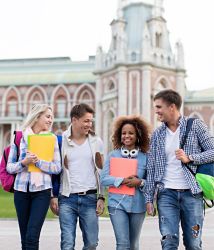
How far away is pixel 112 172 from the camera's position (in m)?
5.60

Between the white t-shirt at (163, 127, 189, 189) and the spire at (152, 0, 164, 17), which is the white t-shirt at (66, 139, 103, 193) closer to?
the white t-shirt at (163, 127, 189, 189)

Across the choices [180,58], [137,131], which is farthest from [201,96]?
[137,131]

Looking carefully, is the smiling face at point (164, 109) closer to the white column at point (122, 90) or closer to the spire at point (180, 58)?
the white column at point (122, 90)

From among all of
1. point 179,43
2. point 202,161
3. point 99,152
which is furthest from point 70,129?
point 179,43

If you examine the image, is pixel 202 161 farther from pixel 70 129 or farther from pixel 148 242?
pixel 148 242

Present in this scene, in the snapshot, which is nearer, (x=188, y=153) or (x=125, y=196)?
(x=188, y=153)

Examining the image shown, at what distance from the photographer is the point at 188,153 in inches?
206

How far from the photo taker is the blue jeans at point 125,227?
5.28 m

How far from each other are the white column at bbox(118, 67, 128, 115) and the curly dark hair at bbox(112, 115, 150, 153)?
117ft

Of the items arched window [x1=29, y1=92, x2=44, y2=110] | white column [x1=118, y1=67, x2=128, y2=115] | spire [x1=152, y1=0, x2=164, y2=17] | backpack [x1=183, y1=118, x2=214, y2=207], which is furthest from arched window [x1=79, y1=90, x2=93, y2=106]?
backpack [x1=183, y1=118, x2=214, y2=207]

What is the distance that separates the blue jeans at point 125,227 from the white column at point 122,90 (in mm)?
36095

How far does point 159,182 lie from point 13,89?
50626 millimetres

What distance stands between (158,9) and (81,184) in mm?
41470

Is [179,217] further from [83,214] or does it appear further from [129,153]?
[83,214]
